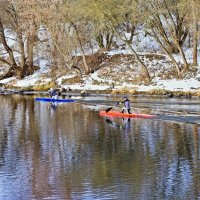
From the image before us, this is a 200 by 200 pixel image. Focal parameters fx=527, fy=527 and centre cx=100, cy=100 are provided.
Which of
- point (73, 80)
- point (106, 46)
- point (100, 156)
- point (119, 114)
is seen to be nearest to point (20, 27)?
point (73, 80)

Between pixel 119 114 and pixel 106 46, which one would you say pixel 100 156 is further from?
pixel 106 46

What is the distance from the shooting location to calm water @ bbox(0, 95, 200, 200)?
65.0 feet

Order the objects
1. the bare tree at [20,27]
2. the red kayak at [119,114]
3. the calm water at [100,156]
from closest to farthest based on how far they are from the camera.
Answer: the calm water at [100,156] < the red kayak at [119,114] < the bare tree at [20,27]

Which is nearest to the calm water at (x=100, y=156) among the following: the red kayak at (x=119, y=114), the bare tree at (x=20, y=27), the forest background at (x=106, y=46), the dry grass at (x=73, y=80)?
the red kayak at (x=119, y=114)

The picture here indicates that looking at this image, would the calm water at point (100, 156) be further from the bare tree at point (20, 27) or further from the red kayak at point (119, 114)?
the bare tree at point (20, 27)

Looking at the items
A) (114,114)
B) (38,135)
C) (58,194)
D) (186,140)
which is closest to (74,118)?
(114,114)

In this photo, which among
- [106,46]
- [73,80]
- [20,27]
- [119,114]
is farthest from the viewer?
[106,46]

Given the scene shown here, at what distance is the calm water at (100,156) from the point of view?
1981 cm

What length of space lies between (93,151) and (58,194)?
7.93 m

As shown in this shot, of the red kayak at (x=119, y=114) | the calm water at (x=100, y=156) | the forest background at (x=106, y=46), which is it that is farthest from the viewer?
the forest background at (x=106, y=46)

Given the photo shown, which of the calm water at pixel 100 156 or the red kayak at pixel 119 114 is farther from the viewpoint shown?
the red kayak at pixel 119 114

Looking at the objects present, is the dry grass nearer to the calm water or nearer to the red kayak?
the calm water

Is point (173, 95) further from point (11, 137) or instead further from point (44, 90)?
point (11, 137)

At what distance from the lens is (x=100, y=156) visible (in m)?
25.8
